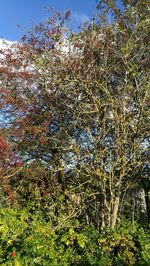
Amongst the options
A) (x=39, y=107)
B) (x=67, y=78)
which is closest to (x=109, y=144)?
(x=67, y=78)

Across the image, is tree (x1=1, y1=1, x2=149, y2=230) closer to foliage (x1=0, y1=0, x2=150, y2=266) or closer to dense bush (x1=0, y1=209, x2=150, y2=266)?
foliage (x1=0, y1=0, x2=150, y2=266)

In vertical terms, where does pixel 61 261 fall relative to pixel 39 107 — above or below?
below

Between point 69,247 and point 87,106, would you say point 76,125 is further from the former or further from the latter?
point 69,247

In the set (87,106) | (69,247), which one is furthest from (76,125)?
(69,247)

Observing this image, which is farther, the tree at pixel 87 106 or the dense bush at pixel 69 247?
the tree at pixel 87 106

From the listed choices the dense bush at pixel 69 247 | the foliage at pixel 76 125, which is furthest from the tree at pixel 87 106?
the dense bush at pixel 69 247

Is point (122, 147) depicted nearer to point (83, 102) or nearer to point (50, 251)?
point (83, 102)

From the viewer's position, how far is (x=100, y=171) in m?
7.38

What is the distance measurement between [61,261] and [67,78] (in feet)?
13.4

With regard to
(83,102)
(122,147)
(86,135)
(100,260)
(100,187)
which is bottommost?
(100,260)

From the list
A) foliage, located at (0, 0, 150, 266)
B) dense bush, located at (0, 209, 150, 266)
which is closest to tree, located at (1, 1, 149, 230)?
foliage, located at (0, 0, 150, 266)

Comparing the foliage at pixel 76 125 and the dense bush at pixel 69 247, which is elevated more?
the foliage at pixel 76 125

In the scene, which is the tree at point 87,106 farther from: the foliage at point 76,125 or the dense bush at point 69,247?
the dense bush at point 69,247

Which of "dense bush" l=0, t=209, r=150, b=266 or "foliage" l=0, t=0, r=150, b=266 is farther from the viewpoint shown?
"foliage" l=0, t=0, r=150, b=266
